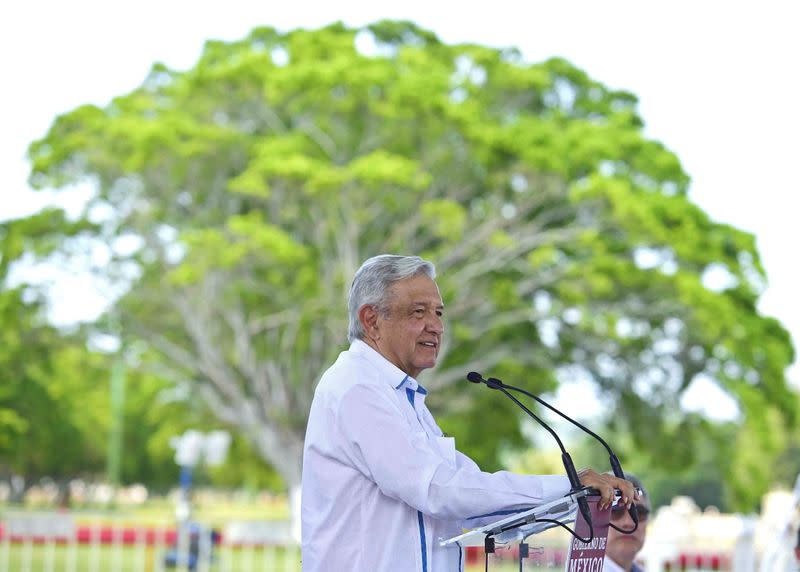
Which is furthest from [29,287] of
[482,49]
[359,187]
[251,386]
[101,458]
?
[101,458]

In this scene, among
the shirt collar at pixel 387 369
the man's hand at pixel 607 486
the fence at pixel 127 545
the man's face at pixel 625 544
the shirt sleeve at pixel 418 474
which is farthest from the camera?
the fence at pixel 127 545

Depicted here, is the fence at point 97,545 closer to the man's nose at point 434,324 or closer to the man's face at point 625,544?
the man's face at point 625,544

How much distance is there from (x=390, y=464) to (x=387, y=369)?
281mm

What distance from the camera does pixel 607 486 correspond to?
2590mm

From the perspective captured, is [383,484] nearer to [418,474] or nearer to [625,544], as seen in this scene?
[418,474]

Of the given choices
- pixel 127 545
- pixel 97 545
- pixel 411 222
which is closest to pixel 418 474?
pixel 97 545

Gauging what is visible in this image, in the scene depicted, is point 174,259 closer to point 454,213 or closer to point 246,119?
point 246,119

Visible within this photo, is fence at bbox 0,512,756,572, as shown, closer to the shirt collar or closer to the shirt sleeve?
the shirt collar

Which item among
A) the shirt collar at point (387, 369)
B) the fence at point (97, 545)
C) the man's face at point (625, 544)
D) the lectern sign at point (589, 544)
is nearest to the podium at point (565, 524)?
the lectern sign at point (589, 544)

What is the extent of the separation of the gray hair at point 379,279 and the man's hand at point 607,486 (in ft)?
2.03

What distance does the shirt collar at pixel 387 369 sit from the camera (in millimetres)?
2949

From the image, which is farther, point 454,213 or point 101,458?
point 101,458

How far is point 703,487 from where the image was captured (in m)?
50.8

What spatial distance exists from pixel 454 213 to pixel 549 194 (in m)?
2.04
